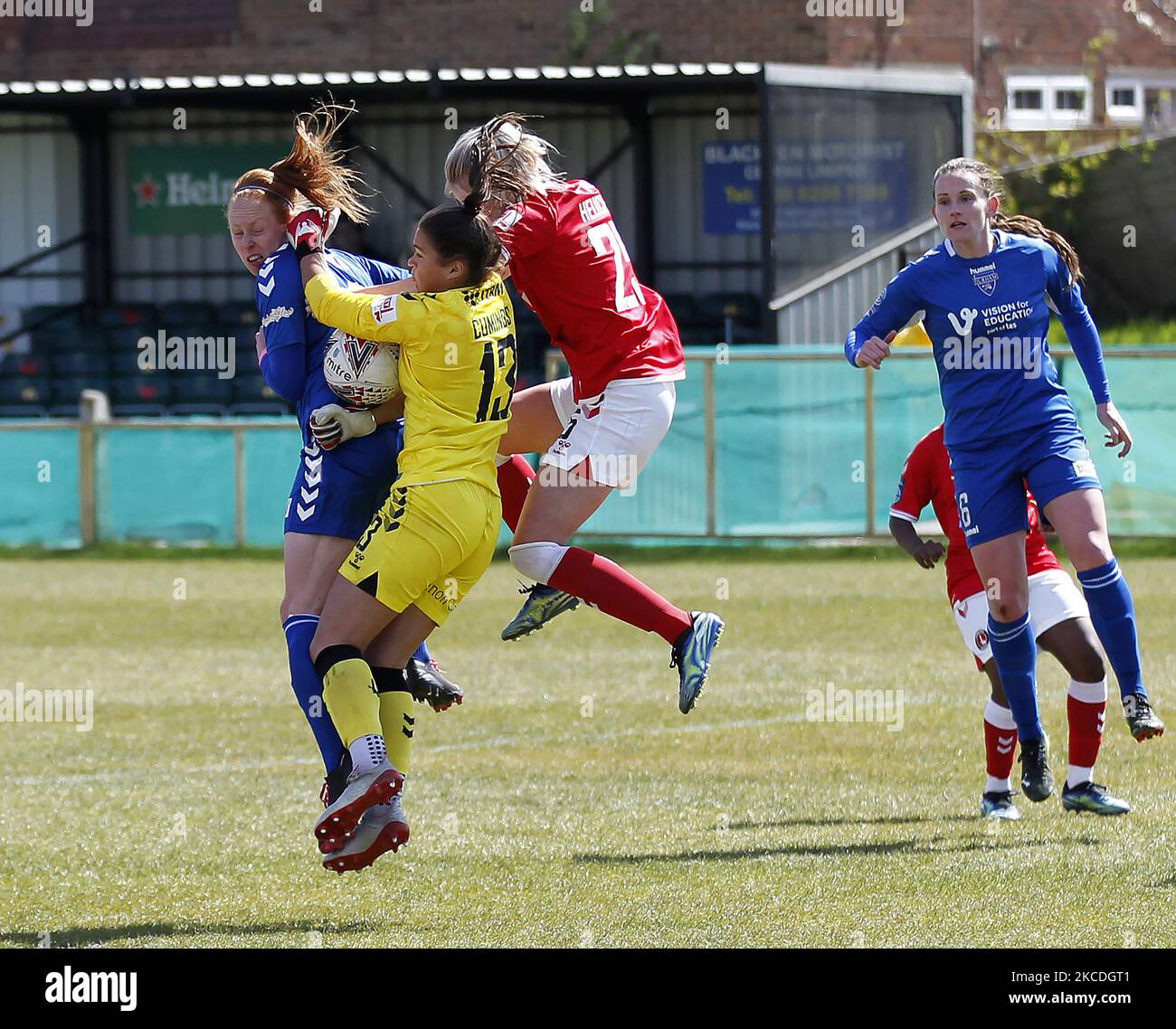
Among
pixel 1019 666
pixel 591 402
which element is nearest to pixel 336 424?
pixel 591 402

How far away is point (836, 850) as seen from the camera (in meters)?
6.50

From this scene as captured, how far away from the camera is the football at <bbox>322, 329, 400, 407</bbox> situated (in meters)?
5.84

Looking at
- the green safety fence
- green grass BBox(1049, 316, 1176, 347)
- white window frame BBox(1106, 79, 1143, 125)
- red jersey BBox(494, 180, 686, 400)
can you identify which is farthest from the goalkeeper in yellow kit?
white window frame BBox(1106, 79, 1143, 125)

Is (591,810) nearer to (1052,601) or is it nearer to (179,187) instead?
(1052,601)

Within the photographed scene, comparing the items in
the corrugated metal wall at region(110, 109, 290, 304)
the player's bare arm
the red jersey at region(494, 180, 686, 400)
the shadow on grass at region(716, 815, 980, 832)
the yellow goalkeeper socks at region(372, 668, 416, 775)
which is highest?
the corrugated metal wall at region(110, 109, 290, 304)

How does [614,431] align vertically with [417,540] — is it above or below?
above

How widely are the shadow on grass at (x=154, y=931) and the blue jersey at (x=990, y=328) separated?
107 inches

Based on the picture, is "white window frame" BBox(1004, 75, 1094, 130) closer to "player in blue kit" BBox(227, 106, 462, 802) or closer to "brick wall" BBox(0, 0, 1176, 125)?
"brick wall" BBox(0, 0, 1176, 125)

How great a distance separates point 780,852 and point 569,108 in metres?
20.7

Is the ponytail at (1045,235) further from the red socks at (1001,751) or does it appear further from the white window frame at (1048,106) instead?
the white window frame at (1048,106)

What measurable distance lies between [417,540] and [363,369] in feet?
2.04

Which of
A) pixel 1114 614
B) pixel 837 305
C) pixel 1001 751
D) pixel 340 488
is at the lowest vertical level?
pixel 1001 751

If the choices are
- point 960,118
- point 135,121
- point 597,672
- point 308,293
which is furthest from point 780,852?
point 135,121

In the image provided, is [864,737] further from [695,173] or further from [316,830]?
[695,173]
